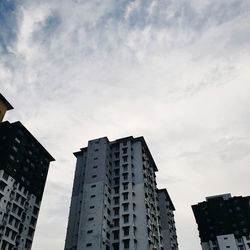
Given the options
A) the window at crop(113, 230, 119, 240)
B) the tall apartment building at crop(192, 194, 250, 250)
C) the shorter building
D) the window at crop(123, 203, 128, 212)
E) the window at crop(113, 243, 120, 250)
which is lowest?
the window at crop(113, 243, 120, 250)

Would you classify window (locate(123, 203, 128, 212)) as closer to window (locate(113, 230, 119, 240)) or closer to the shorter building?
window (locate(113, 230, 119, 240))

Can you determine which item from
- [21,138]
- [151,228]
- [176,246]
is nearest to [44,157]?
[21,138]

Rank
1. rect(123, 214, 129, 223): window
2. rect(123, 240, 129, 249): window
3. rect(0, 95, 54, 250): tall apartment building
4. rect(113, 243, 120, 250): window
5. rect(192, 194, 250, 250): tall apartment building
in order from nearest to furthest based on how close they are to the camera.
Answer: rect(0, 95, 54, 250): tall apartment building → rect(123, 240, 129, 249): window → rect(113, 243, 120, 250): window → rect(123, 214, 129, 223): window → rect(192, 194, 250, 250): tall apartment building

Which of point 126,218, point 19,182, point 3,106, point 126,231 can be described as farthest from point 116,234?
point 3,106

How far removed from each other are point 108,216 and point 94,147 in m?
23.5

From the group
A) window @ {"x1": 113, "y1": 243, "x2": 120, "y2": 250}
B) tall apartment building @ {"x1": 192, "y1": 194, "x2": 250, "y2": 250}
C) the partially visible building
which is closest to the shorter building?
window @ {"x1": 113, "y1": 243, "x2": 120, "y2": 250}

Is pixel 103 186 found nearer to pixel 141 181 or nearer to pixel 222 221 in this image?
pixel 141 181

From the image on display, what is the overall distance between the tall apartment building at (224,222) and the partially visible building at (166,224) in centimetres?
1197

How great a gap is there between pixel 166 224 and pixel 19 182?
181 feet

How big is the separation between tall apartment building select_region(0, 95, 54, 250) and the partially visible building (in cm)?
4611

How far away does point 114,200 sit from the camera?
79688 mm

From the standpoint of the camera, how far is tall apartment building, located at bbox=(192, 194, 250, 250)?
10081 centimetres

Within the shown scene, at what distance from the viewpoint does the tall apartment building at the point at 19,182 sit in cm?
6081

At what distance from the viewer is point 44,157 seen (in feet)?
269
